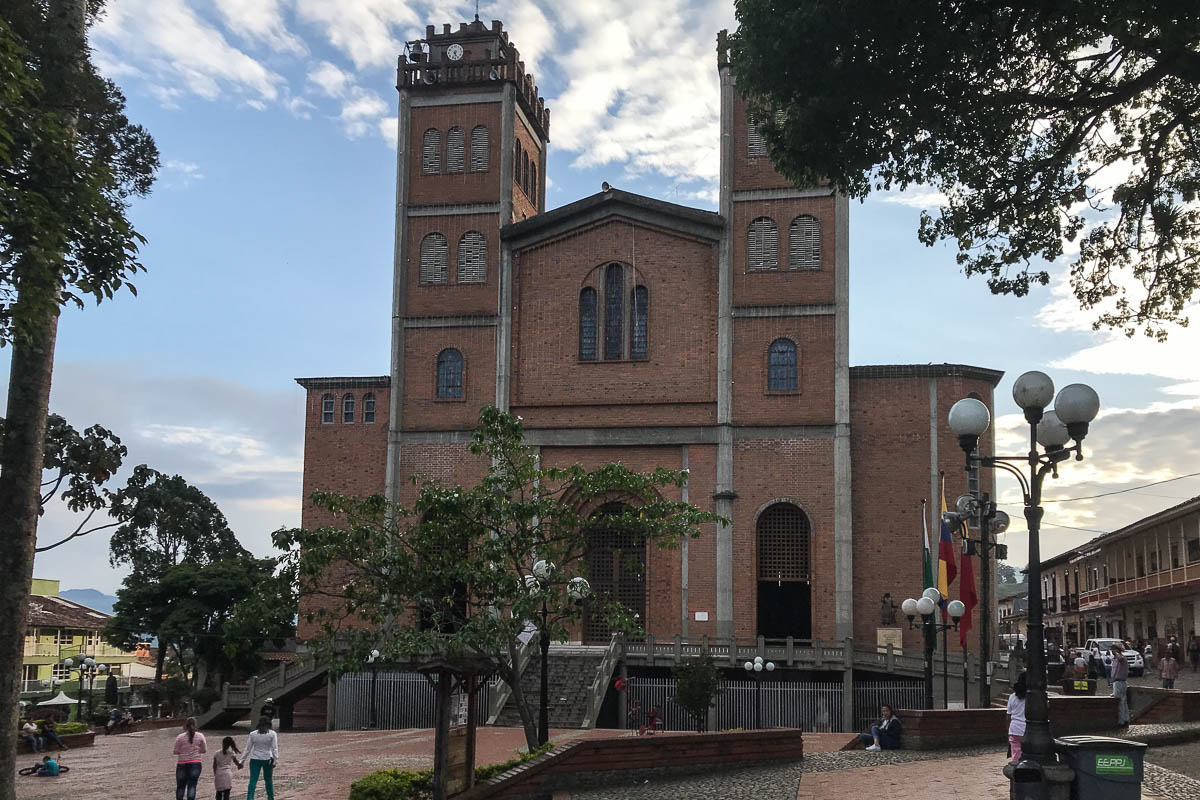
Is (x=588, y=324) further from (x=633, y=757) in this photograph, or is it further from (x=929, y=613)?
(x=633, y=757)

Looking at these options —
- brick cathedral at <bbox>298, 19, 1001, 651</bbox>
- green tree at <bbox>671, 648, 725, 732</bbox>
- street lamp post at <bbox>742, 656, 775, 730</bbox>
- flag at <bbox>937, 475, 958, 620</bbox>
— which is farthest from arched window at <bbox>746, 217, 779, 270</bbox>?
green tree at <bbox>671, 648, 725, 732</bbox>

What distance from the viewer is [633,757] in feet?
51.2

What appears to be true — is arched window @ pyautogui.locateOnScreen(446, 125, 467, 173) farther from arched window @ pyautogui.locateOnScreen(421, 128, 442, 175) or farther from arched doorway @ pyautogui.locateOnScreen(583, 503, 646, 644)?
arched doorway @ pyautogui.locateOnScreen(583, 503, 646, 644)

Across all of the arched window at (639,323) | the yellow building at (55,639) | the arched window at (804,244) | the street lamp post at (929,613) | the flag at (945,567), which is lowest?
the yellow building at (55,639)

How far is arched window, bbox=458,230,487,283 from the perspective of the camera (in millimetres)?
37188

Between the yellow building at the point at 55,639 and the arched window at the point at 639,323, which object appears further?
the yellow building at the point at 55,639

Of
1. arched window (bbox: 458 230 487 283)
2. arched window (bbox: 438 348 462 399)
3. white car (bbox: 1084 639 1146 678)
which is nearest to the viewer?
white car (bbox: 1084 639 1146 678)

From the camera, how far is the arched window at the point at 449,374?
36.8 m

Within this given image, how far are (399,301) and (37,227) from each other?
25.7m

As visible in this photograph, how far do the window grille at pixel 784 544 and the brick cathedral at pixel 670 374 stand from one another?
0.06 meters

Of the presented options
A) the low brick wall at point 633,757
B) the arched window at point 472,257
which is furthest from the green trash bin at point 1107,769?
the arched window at point 472,257

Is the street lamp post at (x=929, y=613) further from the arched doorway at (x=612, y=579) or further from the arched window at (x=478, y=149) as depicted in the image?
the arched window at (x=478, y=149)

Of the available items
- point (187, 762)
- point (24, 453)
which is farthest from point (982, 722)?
point (24, 453)

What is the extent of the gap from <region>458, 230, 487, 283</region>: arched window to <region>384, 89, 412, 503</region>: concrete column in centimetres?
179
